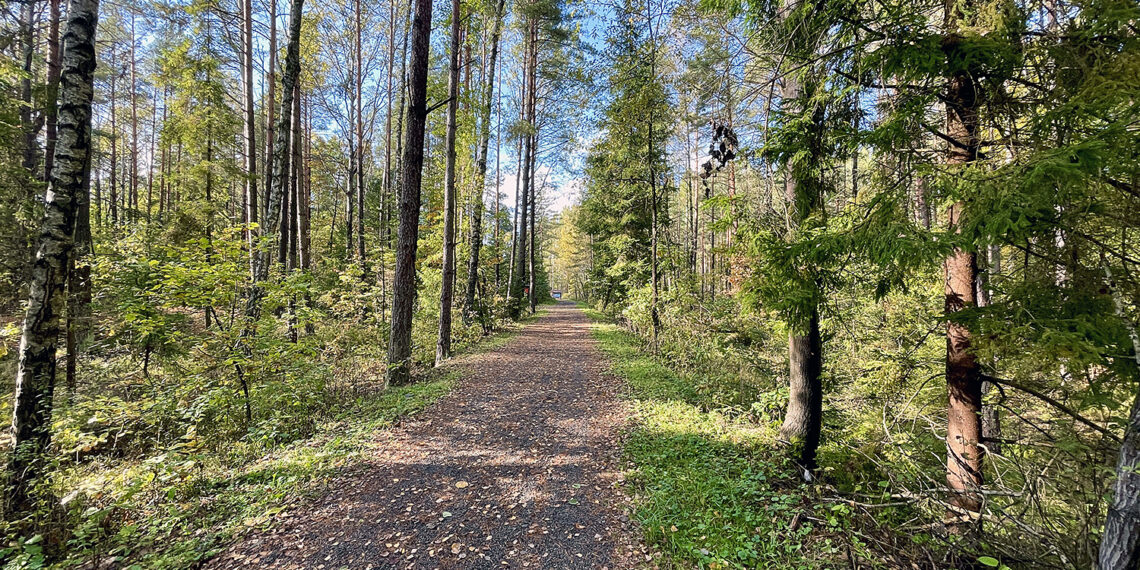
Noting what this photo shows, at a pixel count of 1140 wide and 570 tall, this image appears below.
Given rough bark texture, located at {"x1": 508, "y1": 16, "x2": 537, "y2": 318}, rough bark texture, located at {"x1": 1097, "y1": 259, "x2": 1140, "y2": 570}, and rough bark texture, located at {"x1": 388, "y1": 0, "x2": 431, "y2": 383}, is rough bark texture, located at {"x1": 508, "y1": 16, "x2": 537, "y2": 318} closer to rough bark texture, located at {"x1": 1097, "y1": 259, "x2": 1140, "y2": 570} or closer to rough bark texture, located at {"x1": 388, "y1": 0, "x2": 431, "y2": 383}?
rough bark texture, located at {"x1": 388, "y1": 0, "x2": 431, "y2": 383}

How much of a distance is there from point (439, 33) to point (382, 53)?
19.9 feet

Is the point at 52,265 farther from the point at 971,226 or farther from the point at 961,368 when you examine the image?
the point at 961,368

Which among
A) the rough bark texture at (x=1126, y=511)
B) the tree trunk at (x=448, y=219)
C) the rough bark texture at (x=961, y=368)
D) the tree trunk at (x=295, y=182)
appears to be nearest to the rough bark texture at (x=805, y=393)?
the rough bark texture at (x=961, y=368)

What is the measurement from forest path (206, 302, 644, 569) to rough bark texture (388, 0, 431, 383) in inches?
68.3

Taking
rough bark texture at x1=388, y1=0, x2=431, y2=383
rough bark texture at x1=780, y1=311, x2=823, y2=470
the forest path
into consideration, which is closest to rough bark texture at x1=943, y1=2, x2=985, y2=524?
rough bark texture at x1=780, y1=311, x2=823, y2=470

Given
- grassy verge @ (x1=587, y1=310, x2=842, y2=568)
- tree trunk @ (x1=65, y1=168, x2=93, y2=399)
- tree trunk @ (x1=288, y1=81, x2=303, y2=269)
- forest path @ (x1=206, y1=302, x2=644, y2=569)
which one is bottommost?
forest path @ (x1=206, y1=302, x2=644, y2=569)

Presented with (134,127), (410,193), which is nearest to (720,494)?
(410,193)

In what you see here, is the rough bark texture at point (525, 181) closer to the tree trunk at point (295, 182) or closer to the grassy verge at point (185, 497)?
the tree trunk at point (295, 182)

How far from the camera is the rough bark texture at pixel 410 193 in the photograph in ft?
22.9

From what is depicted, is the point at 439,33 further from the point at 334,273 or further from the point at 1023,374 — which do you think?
the point at 1023,374

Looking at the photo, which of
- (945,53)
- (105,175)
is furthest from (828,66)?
(105,175)

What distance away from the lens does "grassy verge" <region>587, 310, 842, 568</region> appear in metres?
2.83

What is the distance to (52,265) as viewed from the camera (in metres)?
3.40

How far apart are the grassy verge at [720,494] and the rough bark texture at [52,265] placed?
17.5ft
